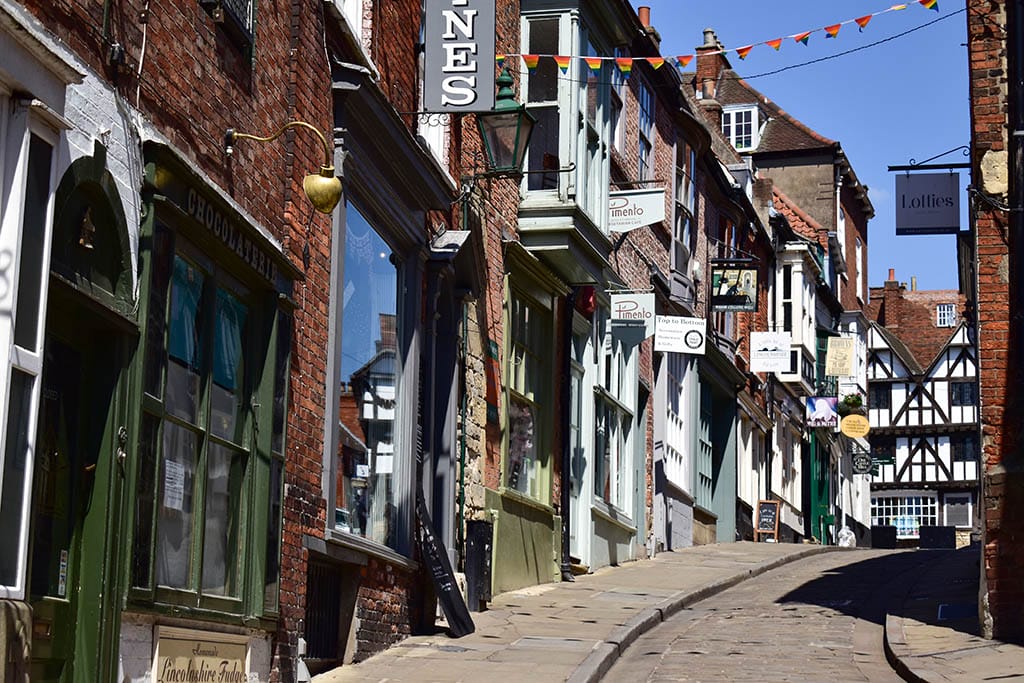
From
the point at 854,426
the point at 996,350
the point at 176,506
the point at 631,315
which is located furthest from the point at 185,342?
the point at 854,426

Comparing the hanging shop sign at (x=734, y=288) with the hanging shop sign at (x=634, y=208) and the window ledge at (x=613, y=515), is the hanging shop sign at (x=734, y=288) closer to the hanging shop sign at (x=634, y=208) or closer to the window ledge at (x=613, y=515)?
the window ledge at (x=613, y=515)

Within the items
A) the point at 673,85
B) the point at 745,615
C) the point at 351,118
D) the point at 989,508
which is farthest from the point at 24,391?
the point at 673,85

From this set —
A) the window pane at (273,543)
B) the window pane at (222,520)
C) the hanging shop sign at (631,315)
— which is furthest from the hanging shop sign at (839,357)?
the window pane at (222,520)

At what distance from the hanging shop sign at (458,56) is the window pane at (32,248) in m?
6.58

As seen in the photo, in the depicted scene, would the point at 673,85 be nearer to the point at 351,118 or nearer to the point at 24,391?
the point at 351,118

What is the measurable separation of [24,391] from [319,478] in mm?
4393

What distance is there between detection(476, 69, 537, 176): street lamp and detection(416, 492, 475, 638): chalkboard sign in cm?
338

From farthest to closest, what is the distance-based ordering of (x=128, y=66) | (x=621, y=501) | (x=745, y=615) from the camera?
(x=621, y=501) < (x=745, y=615) < (x=128, y=66)

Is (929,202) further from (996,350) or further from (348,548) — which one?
(348,548)

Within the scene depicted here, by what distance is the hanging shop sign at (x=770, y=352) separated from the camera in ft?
104

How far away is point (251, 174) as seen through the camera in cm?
990

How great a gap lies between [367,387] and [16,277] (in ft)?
19.2

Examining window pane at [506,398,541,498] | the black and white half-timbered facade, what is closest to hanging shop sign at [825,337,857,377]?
the black and white half-timbered facade

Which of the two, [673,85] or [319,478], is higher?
[673,85]
